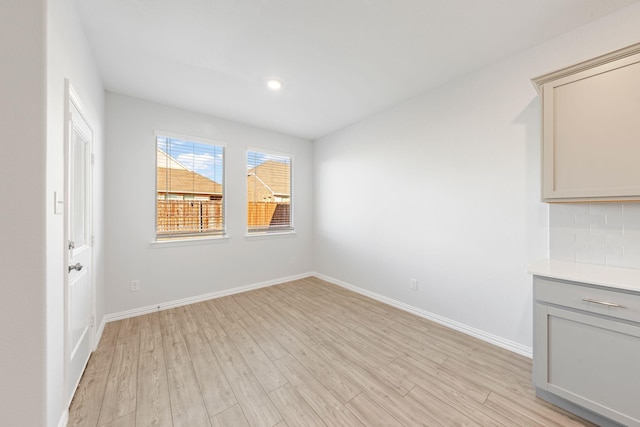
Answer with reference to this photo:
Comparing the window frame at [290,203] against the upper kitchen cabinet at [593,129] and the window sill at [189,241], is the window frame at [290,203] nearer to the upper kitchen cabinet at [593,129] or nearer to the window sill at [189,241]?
the window sill at [189,241]

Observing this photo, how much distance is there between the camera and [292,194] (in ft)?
14.6

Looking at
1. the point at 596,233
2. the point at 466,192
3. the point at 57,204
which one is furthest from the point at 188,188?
the point at 596,233

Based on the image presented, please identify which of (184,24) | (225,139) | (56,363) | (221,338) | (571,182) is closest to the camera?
(56,363)

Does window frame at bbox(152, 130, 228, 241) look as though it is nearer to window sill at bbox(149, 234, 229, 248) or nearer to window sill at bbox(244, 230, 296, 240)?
window sill at bbox(149, 234, 229, 248)

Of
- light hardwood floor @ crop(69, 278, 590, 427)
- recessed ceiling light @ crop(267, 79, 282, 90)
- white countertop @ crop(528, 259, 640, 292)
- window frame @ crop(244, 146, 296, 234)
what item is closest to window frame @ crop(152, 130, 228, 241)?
window frame @ crop(244, 146, 296, 234)

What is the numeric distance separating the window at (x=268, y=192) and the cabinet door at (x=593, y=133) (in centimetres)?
354

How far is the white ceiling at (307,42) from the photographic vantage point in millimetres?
1651

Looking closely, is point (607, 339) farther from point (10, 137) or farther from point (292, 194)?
point (292, 194)

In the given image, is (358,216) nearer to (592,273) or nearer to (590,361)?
(592,273)

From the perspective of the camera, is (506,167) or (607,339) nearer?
(607,339)

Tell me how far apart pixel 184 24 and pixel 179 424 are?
109 inches

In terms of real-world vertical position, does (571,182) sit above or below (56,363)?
above

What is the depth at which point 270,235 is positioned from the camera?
4.08 meters

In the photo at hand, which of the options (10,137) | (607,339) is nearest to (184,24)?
(10,137)
